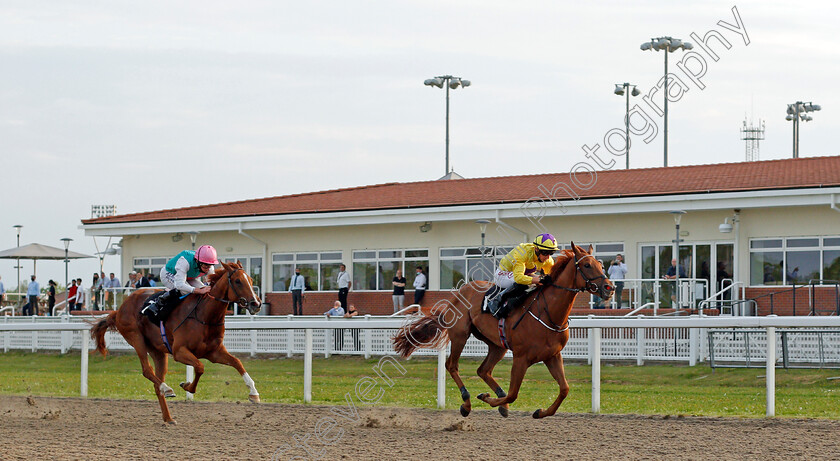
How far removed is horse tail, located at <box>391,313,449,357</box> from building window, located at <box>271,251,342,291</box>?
1500 centimetres

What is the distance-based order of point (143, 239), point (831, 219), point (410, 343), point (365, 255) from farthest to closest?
point (143, 239) < point (365, 255) < point (831, 219) < point (410, 343)

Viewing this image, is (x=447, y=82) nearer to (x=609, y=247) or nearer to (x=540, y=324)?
(x=609, y=247)

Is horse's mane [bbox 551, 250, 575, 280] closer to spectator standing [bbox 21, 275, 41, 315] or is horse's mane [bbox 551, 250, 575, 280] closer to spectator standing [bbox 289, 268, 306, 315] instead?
spectator standing [bbox 289, 268, 306, 315]

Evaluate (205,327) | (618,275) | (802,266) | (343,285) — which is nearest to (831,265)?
(802,266)

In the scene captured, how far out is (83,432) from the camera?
A: 8.81 m

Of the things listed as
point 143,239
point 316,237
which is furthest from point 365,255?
point 143,239

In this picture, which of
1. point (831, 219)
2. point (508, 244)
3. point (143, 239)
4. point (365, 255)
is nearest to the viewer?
point (831, 219)

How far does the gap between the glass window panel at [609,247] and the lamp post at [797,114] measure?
20050 mm

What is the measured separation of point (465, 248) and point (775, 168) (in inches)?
273

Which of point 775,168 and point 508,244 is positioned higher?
point 775,168

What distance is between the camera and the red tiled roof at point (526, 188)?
67.5 feet

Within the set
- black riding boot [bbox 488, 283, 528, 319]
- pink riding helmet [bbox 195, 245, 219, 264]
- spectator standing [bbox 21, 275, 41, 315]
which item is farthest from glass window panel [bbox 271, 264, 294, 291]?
black riding boot [bbox 488, 283, 528, 319]

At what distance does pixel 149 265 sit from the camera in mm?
27422

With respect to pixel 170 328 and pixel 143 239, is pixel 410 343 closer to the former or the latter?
pixel 170 328
